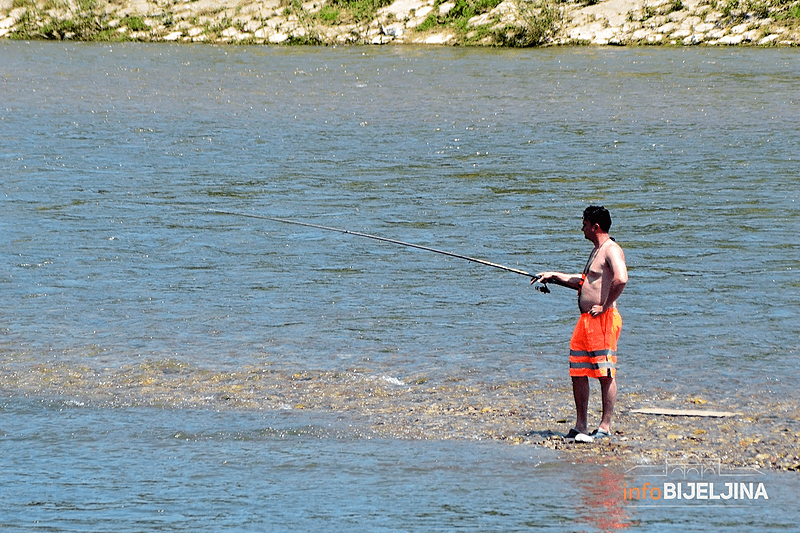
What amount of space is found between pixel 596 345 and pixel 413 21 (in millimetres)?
32162

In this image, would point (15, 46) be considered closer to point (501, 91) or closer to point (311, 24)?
point (311, 24)

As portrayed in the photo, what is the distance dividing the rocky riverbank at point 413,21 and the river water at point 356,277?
8510 millimetres

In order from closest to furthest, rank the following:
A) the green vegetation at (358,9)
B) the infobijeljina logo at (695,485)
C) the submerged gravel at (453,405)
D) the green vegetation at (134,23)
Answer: the infobijeljina logo at (695,485)
the submerged gravel at (453,405)
the green vegetation at (358,9)
the green vegetation at (134,23)

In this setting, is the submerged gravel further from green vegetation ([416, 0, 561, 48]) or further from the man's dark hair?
green vegetation ([416, 0, 561, 48])

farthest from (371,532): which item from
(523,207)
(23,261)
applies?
(523,207)

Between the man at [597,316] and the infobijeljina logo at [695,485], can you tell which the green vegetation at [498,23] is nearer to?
the man at [597,316]

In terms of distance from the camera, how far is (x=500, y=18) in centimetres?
3725

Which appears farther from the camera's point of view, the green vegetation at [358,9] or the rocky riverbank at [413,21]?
the green vegetation at [358,9]

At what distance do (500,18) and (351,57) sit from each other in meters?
5.87

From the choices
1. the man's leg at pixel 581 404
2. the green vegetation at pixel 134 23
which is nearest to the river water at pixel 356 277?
the man's leg at pixel 581 404

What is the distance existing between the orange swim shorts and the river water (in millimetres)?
591

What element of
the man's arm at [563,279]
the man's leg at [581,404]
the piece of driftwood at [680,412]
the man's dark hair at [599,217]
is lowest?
the piece of driftwood at [680,412]

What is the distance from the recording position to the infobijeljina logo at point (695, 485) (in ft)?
21.0

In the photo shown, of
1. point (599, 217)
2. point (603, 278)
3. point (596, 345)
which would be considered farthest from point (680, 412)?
point (599, 217)
